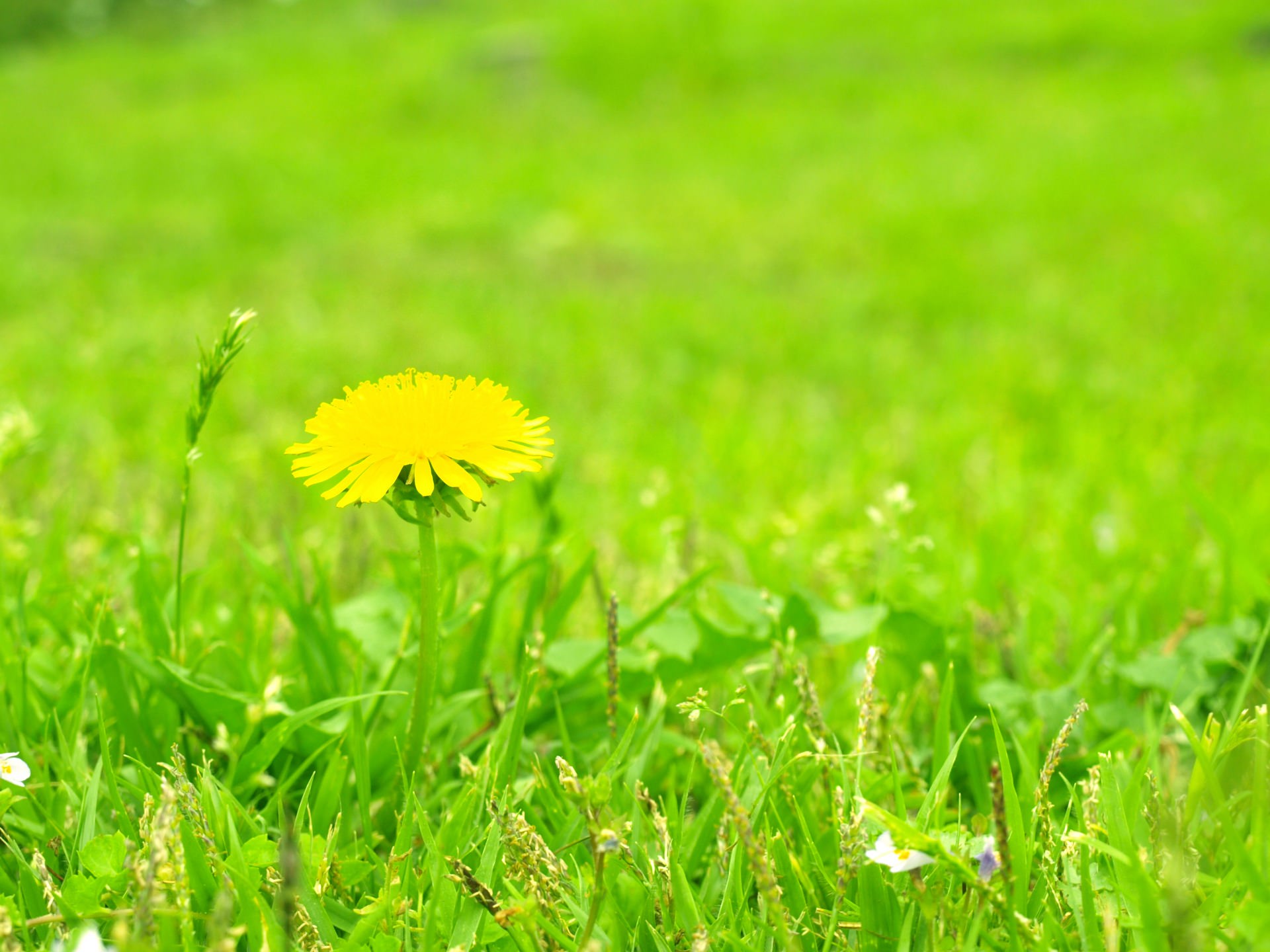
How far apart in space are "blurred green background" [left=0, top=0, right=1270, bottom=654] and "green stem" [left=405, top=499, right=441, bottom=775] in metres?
0.64

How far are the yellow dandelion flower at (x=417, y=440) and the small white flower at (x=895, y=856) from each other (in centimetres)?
49

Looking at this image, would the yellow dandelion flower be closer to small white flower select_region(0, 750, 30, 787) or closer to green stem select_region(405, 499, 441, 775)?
green stem select_region(405, 499, 441, 775)

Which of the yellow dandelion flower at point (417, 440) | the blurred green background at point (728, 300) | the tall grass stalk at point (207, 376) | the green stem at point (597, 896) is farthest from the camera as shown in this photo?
the blurred green background at point (728, 300)

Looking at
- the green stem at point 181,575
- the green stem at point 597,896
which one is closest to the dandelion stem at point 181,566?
the green stem at point 181,575

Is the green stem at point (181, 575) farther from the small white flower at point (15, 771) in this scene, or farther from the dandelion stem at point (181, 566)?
the small white flower at point (15, 771)

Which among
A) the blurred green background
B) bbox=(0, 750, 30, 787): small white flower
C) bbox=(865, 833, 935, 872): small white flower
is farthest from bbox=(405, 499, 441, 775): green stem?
the blurred green background

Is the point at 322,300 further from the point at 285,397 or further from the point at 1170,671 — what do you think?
the point at 1170,671

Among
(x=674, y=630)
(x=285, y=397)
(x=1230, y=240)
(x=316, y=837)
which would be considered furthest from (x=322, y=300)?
(x=1230, y=240)

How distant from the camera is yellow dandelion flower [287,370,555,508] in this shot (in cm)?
100

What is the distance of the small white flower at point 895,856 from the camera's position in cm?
96

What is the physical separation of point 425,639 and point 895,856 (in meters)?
0.55

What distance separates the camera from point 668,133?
39.1ft

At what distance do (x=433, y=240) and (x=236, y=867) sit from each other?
6877 mm

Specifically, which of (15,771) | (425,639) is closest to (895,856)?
(425,639)
